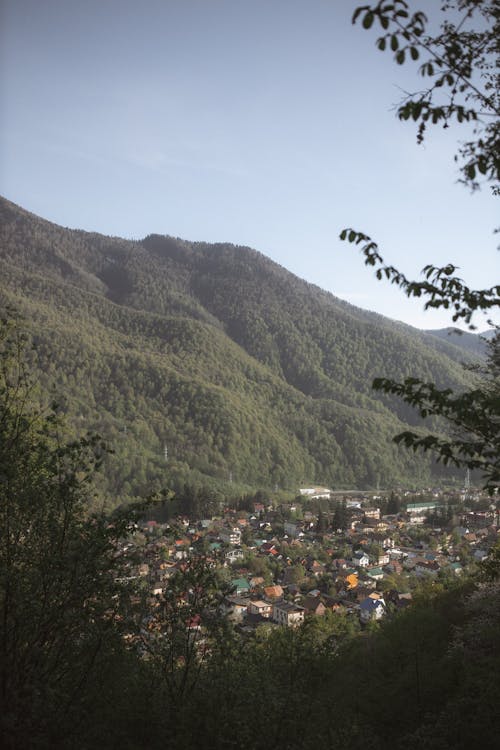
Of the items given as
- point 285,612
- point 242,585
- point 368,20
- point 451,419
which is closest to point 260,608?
point 285,612

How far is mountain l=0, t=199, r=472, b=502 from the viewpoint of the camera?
86.0 metres

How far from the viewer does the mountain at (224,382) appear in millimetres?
86000

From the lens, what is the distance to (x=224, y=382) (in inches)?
4771

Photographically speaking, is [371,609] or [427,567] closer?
[371,609]

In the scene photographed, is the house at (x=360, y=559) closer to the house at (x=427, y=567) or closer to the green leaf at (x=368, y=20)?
the house at (x=427, y=567)

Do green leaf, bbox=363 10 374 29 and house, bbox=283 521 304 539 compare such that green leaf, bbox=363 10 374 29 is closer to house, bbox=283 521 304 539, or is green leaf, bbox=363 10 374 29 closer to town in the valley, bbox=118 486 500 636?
town in the valley, bbox=118 486 500 636

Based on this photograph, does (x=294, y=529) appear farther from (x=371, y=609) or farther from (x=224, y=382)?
(x=224, y=382)

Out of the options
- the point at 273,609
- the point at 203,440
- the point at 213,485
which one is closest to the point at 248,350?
the point at 203,440

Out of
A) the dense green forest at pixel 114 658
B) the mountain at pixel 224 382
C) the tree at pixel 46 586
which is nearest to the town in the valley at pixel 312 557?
the dense green forest at pixel 114 658

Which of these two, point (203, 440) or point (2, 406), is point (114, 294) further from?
point (2, 406)

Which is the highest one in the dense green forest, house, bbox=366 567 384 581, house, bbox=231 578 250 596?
the dense green forest

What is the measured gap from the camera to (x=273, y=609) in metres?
21.6

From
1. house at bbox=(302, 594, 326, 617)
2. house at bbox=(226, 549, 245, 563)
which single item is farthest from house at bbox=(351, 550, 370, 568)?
house at bbox=(302, 594, 326, 617)

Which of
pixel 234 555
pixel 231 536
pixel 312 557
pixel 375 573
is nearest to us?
pixel 375 573
